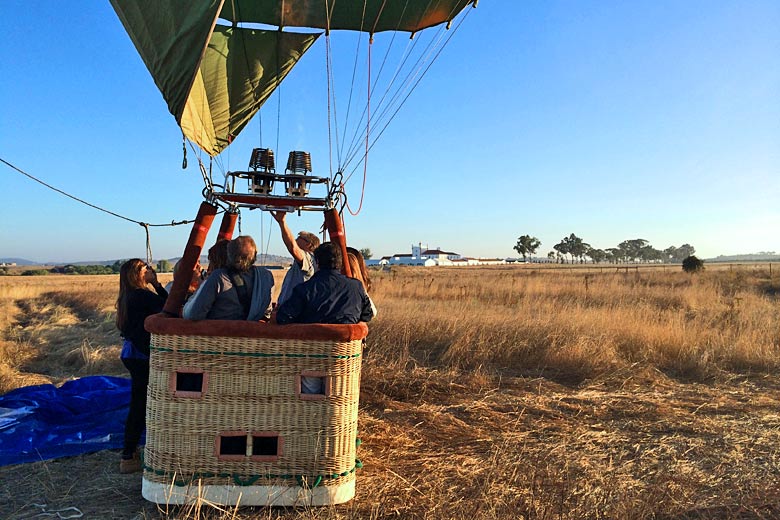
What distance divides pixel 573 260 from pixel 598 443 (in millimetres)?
142649

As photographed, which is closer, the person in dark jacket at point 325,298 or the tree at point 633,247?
the person in dark jacket at point 325,298

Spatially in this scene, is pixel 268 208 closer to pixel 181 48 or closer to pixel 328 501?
pixel 181 48

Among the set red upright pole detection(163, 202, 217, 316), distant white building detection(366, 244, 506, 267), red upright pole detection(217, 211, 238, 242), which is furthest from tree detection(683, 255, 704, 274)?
distant white building detection(366, 244, 506, 267)

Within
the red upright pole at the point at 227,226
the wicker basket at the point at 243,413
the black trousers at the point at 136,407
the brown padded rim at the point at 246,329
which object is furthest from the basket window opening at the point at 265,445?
the red upright pole at the point at 227,226

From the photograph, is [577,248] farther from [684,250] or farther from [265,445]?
[265,445]

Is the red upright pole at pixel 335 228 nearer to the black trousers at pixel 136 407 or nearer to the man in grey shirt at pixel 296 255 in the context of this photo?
the man in grey shirt at pixel 296 255

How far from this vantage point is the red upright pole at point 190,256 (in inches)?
135

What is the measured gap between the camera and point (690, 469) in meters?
3.84

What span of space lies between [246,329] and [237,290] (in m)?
0.36

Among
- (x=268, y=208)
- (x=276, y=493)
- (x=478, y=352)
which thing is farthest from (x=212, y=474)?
(x=478, y=352)

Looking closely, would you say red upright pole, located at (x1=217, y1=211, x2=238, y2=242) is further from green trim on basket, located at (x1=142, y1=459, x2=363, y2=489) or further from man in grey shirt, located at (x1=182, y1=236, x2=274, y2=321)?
green trim on basket, located at (x1=142, y1=459, x2=363, y2=489)

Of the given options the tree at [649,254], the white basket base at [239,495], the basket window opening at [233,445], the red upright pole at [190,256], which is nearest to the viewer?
the white basket base at [239,495]

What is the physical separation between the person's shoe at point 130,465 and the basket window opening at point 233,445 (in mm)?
1026

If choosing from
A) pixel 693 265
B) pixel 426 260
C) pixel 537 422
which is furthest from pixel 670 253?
pixel 537 422
